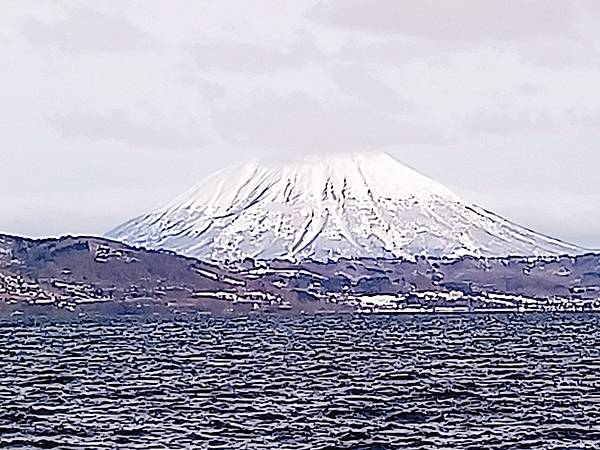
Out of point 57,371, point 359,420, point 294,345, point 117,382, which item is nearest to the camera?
point 359,420

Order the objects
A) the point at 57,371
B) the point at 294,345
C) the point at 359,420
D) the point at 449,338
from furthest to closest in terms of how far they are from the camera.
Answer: the point at 449,338 → the point at 294,345 → the point at 57,371 → the point at 359,420

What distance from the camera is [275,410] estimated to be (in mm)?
65688

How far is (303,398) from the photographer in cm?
7181

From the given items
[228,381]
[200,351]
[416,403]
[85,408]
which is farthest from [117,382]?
[200,351]

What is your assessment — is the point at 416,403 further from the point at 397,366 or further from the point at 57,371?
the point at 57,371

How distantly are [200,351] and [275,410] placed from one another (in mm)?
57384

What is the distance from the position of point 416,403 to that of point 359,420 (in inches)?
307

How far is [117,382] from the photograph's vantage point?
82.8m

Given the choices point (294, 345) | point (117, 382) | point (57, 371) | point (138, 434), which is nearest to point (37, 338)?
point (294, 345)

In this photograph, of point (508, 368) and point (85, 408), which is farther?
point (508, 368)

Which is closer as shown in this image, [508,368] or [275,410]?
[275,410]

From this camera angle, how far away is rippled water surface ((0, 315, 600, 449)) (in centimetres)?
5516

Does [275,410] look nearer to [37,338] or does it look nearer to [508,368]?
[508,368]

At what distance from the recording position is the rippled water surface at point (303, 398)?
55.2 metres
